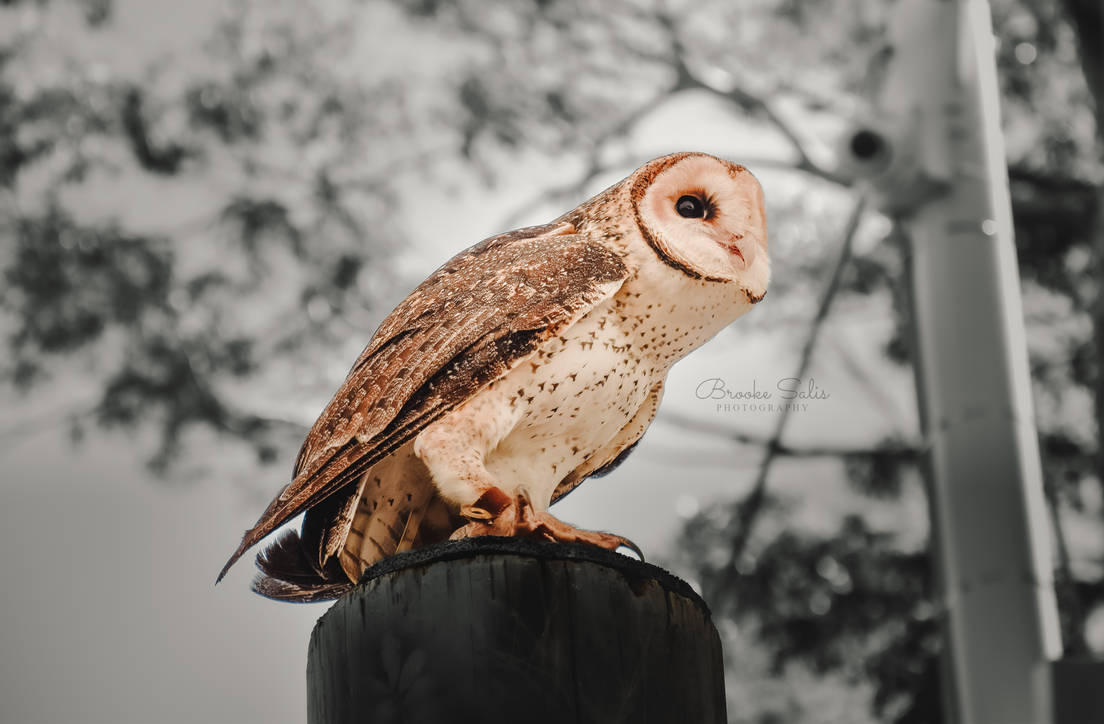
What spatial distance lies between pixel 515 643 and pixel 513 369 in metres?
0.49

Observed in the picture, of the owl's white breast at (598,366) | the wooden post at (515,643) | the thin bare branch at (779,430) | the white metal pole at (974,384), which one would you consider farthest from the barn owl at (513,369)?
the thin bare branch at (779,430)

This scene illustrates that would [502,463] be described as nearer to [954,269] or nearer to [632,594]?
[632,594]

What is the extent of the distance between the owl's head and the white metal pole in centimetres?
238

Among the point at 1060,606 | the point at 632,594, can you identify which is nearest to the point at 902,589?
the point at 1060,606

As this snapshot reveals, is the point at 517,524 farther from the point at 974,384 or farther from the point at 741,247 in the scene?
the point at 974,384

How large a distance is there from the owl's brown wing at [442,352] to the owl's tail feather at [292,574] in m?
0.17

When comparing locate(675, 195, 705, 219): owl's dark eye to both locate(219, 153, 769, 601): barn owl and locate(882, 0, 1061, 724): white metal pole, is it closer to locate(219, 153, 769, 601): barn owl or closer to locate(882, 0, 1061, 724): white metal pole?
locate(219, 153, 769, 601): barn owl

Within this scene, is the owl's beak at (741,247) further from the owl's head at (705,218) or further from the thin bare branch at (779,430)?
the thin bare branch at (779,430)

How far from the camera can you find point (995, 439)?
4.24 metres

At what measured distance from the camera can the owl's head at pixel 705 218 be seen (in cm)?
200

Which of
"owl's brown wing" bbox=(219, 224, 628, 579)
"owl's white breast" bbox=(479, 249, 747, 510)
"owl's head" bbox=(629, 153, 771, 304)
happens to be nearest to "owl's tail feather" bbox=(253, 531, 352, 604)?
"owl's brown wing" bbox=(219, 224, 628, 579)

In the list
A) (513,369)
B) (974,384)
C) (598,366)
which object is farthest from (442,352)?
(974,384)

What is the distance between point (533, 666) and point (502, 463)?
1.75 feet

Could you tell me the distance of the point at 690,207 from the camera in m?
2.12
